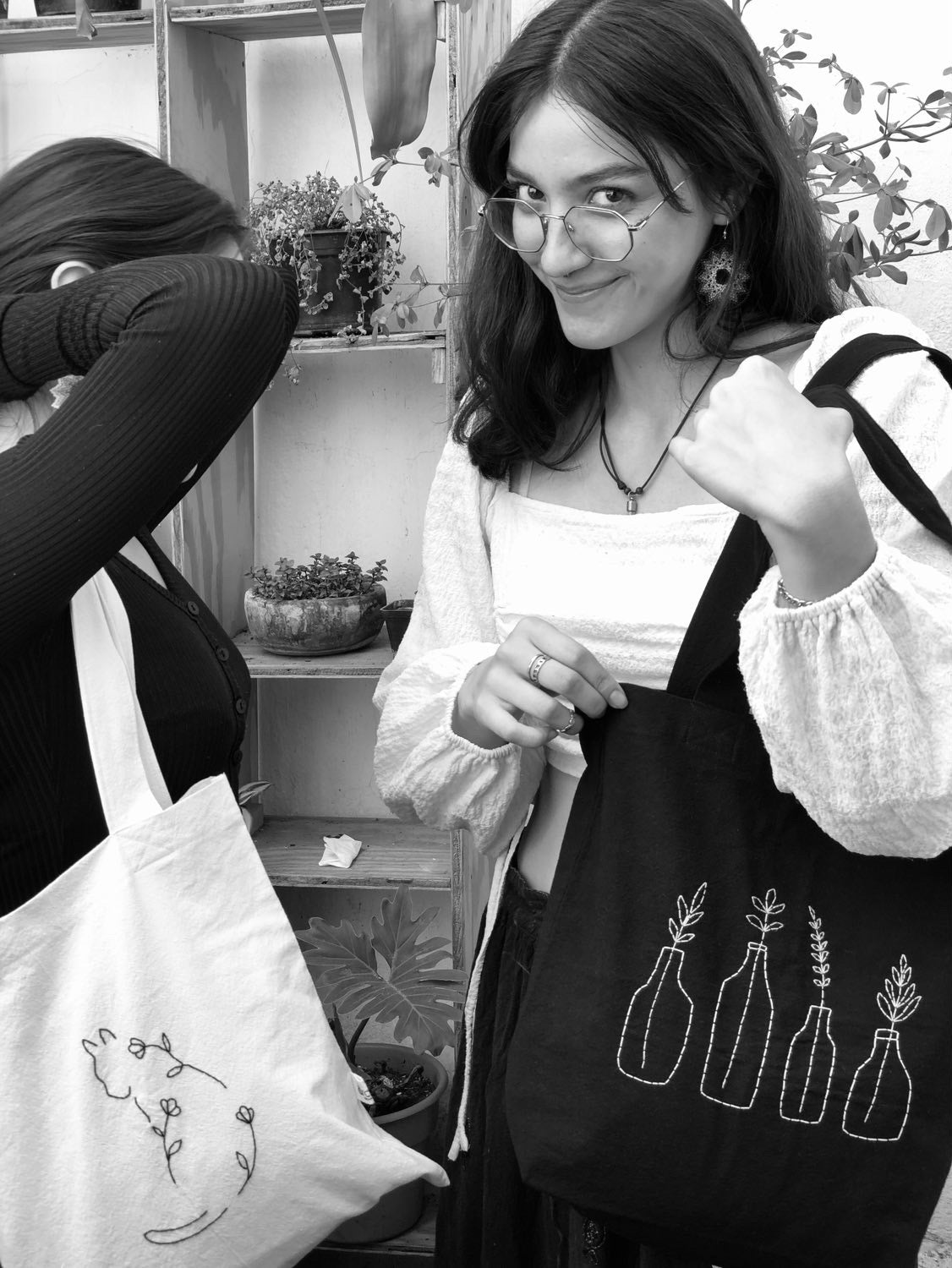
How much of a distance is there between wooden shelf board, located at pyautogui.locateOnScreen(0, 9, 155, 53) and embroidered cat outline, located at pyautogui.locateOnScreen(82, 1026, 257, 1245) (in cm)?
171

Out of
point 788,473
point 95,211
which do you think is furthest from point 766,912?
point 95,211

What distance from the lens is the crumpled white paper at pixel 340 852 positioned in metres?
2.05

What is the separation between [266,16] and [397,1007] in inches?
59.1

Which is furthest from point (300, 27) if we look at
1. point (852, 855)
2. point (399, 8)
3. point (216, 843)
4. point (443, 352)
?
point (852, 855)

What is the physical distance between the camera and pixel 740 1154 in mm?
763

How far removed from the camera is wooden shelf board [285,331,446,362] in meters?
1.88

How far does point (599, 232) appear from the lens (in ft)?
3.10

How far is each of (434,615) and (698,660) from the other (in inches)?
17.3

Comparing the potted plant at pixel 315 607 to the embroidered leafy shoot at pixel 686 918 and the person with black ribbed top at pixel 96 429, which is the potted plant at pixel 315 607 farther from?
the embroidered leafy shoot at pixel 686 918

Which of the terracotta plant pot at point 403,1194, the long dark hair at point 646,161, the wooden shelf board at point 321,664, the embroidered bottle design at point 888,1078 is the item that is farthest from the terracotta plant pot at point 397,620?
the embroidered bottle design at point 888,1078

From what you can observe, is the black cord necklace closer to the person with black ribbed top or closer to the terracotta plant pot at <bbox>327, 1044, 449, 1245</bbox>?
the person with black ribbed top

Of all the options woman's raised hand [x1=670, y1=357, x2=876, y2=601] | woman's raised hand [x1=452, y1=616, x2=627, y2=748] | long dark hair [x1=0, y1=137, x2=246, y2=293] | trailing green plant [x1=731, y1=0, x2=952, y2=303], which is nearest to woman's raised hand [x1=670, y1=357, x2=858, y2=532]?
woman's raised hand [x1=670, y1=357, x2=876, y2=601]

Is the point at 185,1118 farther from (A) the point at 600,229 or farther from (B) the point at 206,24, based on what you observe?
(B) the point at 206,24

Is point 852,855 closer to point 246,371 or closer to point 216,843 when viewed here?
point 216,843
